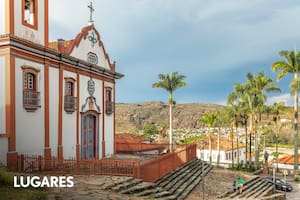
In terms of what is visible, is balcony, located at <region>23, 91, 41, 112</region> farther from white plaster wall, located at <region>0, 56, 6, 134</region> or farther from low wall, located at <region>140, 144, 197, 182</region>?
low wall, located at <region>140, 144, 197, 182</region>

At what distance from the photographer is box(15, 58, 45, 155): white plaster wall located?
46.5 feet

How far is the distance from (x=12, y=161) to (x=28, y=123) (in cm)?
200

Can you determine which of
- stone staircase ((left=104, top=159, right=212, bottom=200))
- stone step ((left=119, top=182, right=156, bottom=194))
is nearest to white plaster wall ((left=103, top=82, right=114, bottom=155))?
stone staircase ((left=104, top=159, right=212, bottom=200))

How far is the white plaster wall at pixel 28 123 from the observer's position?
1417cm

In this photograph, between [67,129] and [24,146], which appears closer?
[24,146]

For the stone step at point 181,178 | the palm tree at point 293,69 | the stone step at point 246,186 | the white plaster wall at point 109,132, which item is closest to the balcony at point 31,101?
the white plaster wall at point 109,132

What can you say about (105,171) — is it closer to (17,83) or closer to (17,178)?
(17,178)

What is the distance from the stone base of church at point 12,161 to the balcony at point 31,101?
7.40ft

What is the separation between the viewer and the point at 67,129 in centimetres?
1759

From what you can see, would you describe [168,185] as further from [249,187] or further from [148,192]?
[249,187]

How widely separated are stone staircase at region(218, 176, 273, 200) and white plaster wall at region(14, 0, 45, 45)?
13.5m

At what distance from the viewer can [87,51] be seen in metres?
19.6

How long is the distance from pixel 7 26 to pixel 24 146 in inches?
224

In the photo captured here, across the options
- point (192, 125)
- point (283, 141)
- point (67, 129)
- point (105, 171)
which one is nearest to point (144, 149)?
point (67, 129)
